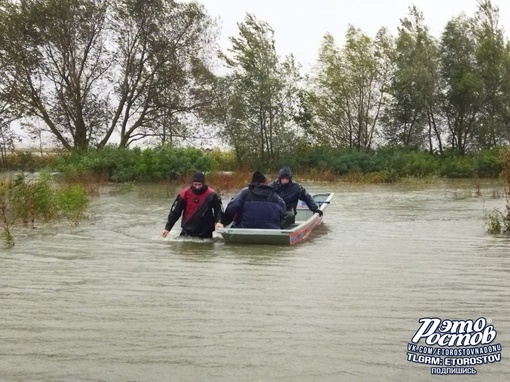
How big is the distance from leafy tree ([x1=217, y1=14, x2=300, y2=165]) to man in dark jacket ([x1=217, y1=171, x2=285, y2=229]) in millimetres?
23434

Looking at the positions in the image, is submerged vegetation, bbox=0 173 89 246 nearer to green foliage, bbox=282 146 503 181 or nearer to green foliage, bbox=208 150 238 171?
green foliage, bbox=282 146 503 181

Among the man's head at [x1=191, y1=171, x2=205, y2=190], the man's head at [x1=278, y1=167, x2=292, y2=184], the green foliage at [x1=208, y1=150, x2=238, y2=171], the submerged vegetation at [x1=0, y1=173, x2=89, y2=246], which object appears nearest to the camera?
the man's head at [x1=191, y1=171, x2=205, y2=190]

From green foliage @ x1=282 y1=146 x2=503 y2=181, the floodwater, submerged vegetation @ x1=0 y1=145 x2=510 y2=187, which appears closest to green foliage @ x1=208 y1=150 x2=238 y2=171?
submerged vegetation @ x1=0 y1=145 x2=510 y2=187

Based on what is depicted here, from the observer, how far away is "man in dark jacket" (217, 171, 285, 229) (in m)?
10.7

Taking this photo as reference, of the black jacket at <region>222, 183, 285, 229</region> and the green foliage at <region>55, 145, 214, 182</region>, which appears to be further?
the green foliage at <region>55, 145, 214, 182</region>

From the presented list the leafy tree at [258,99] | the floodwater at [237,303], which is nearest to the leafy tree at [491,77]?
the leafy tree at [258,99]

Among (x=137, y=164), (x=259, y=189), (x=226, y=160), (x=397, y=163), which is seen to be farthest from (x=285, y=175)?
(x=226, y=160)

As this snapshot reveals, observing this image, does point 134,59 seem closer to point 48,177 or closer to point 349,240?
point 48,177

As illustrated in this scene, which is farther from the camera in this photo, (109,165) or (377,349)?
(109,165)

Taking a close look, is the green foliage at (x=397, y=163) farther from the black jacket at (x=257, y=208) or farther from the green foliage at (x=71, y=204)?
the black jacket at (x=257, y=208)

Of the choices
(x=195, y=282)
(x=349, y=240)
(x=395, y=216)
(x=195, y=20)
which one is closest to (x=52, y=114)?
(x=195, y=20)

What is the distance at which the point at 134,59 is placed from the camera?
31.3 meters

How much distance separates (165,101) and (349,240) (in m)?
21.8

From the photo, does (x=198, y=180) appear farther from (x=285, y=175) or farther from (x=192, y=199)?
(x=285, y=175)
